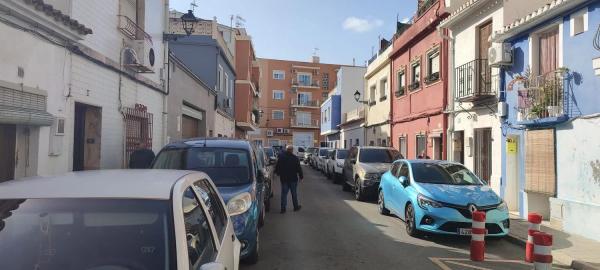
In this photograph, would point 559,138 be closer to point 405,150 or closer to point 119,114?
point 119,114

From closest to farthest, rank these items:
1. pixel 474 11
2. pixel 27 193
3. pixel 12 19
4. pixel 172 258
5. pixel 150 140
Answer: pixel 172 258
pixel 27 193
pixel 12 19
pixel 150 140
pixel 474 11

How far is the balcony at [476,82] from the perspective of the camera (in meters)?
13.7

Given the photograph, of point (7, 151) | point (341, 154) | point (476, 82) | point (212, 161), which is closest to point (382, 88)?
point (341, 154)

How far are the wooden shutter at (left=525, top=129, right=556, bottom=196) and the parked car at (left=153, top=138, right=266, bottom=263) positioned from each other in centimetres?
649

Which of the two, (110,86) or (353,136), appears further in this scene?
(353,136)

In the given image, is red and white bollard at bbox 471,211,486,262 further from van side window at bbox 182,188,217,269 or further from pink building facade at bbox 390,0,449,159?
pink building facade at bbox 390,0,449,159

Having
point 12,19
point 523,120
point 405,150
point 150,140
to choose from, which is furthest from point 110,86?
point 405,150

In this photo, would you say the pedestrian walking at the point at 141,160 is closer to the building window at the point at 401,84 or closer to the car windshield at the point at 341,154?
the car windshield at the point at 341,154

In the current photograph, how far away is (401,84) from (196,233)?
21.8 metres

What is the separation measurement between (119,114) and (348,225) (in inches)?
232

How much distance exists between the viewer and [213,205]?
13.5 feet

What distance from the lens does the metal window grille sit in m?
12.2

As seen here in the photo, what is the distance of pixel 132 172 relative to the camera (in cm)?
373

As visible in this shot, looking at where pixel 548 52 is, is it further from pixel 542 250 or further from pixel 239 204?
pixel 239 204
